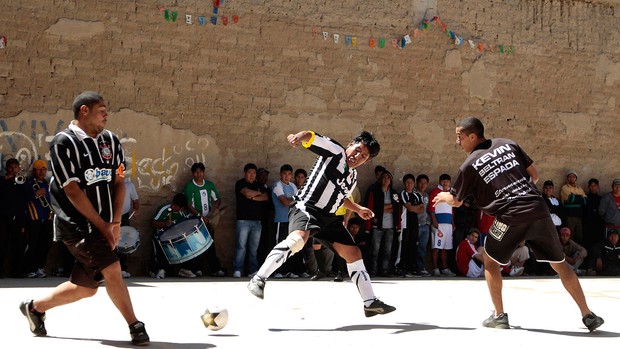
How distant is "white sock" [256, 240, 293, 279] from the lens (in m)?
7.10

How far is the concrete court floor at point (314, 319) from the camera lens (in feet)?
20.6

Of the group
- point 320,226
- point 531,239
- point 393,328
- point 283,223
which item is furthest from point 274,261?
point 283,223

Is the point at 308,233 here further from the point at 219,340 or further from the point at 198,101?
the point at 198,101

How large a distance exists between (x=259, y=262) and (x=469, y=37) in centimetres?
585

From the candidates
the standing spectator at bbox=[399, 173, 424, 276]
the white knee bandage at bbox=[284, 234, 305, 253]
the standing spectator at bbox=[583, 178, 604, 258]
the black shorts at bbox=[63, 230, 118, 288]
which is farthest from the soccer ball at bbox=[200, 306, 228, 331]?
the standing spectator at bbox=[583, 178, 604, 258]

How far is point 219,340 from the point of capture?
248 inches

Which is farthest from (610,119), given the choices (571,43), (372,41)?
(372,41)

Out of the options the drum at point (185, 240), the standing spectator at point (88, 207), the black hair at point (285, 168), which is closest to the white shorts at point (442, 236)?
the black hair at point (285, 168)

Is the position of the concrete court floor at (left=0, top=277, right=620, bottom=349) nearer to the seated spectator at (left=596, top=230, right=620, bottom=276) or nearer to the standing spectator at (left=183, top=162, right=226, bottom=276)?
the standing spectator at (left=183, top=162, right=226, bottom=276)

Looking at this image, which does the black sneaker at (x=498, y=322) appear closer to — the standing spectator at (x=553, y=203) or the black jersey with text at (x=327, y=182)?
the black jersey with text at (x=327, y=182)

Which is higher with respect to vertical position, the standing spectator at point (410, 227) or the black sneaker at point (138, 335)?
the black sneaker at point (138, 335)

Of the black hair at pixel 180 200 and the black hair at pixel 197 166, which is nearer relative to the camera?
the black hair at pixel 180 200

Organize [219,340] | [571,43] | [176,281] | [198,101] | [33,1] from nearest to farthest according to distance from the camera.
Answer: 1. [219,340]
2. [176,281]
3. [33,1]
4. [198,101]
5. [571,43]

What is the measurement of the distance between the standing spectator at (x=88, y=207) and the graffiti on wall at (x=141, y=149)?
7443 millimetres
